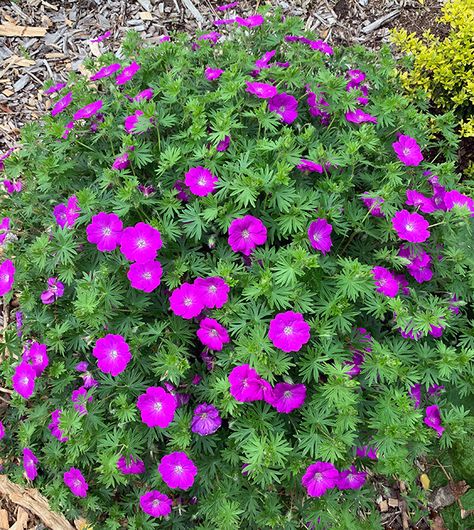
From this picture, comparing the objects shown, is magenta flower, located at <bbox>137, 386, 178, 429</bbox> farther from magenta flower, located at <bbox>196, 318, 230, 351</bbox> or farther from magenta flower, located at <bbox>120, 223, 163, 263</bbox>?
magenta flower, located at <bbox>120, 223, 163, 263</bbox>

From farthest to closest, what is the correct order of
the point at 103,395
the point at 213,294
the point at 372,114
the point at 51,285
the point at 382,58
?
1. the point at 382,58
2. the point at 372,114
3. the point at 51,285
4. the point at 103,395
5. the point at 213,294

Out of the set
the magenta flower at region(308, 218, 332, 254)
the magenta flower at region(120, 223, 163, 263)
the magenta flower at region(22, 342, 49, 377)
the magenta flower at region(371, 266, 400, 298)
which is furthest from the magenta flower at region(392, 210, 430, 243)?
the magenta flower at region(22, 342, 49, 377)

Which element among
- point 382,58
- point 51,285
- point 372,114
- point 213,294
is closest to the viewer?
point 213,294

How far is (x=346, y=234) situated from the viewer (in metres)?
2.45

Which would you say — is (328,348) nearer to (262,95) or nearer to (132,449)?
(132,449)

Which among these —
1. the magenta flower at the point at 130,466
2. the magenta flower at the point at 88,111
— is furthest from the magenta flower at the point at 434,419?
the magenta flower at the point at 88,111

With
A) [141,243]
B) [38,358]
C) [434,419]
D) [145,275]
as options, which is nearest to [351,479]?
[434,419]

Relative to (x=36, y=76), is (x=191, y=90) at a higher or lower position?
higher

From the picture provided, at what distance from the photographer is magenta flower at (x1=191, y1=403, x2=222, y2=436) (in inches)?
88.0

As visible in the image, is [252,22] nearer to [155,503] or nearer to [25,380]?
[25,380]

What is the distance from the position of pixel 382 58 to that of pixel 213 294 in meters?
1.78

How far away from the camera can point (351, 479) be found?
2326 millimetres

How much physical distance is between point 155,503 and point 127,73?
2038mm

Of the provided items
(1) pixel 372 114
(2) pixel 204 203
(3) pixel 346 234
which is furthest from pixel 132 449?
(1) pixel 372 114
